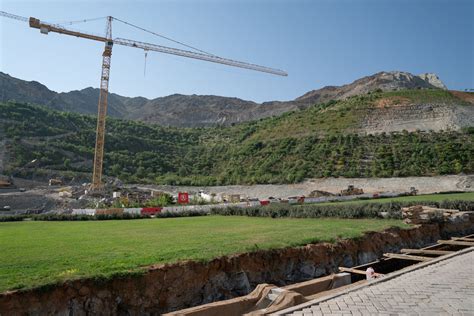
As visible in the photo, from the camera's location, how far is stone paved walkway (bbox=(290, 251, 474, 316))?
6.92m

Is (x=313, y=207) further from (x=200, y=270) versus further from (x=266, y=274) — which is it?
(x=200, y=270)

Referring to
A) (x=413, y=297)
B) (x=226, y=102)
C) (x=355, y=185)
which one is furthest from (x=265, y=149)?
(x=226, y=102)

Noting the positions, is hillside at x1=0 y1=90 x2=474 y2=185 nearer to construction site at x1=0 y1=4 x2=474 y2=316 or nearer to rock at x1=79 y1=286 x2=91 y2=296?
construction site at x1=0 y1=4 x2=474 y2=316

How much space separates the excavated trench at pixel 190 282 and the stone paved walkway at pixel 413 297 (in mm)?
4075

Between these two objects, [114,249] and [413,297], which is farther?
[114,249]

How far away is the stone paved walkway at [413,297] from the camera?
6.92 m

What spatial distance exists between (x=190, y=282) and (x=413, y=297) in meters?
5.59

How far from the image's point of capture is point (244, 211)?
94.3 feet

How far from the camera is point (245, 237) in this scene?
15.2 m

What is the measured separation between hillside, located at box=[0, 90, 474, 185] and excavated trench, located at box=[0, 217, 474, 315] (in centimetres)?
4328

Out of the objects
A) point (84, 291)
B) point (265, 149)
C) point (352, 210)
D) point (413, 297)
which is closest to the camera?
point (413, 297)

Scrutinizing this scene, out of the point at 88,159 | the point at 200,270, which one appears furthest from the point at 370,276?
the point at 88,159

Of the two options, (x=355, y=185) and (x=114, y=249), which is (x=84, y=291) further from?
(x=355, y=185)

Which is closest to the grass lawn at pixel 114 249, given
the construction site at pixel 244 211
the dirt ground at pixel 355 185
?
the construction site at pixel 244 211
